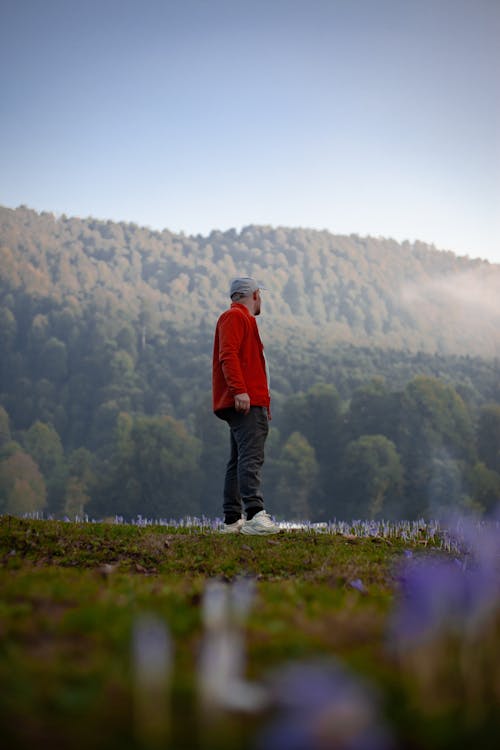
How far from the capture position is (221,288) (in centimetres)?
17700

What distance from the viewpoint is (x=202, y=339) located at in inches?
5202

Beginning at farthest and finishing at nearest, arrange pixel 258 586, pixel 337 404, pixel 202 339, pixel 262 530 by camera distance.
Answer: pixel 202 339 → pixel 337 404 → pixel 262 530 → pixel 258 586

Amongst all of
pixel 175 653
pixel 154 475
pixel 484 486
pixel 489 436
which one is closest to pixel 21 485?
pixel 154 475

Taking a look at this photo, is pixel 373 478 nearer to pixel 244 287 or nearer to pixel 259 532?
pixel 259 532

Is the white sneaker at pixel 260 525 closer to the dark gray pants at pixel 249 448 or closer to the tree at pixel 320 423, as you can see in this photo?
the dark gray pants at pixel 249 448

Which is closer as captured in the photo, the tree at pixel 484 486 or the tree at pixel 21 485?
the tree at pixel 484 486

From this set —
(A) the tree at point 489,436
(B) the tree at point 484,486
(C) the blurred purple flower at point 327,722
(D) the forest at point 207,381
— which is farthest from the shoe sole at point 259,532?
(A) the tree at point 489,436

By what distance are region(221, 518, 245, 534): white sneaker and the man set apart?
0.16 feet

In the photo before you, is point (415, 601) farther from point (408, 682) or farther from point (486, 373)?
point (486, 373)

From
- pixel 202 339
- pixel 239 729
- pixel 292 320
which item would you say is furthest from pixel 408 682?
pixel 292 320

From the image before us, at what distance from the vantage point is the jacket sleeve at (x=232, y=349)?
10.5 metres

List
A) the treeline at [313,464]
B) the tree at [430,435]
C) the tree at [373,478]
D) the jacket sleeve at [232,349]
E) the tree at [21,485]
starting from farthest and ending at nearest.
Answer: the tree at [21,485] < the tree at [430,435] < the treeline at [313,464] < the tree at [373,478] < the jacket sleeve at [232,349]

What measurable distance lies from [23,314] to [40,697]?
142460 millimetres

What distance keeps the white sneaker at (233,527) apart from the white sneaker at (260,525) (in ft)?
1.27
